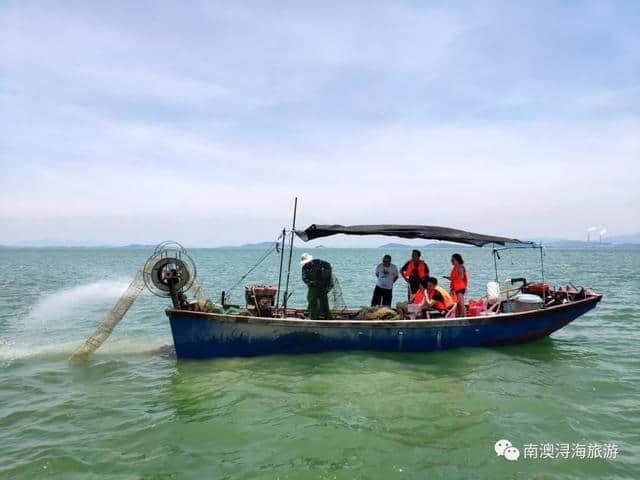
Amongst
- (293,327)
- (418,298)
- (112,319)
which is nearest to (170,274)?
(112,319)

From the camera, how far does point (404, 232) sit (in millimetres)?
10961

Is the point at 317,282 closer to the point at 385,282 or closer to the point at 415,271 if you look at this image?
the point at 385,282

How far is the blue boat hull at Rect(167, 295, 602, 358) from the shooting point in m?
9.70

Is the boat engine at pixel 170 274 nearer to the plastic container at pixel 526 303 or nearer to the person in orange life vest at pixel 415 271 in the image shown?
the person in orange life vest at pixel 415 271

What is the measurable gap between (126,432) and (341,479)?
138 inches

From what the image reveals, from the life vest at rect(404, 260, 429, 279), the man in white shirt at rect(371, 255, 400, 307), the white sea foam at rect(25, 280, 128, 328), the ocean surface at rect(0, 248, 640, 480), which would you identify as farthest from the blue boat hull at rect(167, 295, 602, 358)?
the white sea foam at rect(25, 280, 128, 328)

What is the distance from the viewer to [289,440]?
21.3 ft

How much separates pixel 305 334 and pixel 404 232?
345 cm

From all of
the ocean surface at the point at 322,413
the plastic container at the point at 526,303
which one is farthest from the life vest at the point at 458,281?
the plastic container at the point at 526,303

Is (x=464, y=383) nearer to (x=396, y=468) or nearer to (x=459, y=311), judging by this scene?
(x=459, y=311)

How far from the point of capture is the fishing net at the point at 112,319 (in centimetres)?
998

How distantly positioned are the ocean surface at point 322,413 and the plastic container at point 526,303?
3.18ft

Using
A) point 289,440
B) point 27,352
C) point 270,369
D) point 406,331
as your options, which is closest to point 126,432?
point 289,440

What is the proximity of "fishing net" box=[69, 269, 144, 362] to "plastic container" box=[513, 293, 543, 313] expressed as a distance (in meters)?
9.03
